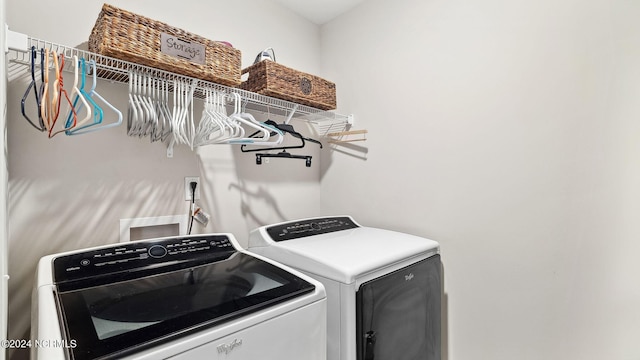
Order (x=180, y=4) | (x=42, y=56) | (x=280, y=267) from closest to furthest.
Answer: (x=42, y=56) < (x=280, y=267) < (x=180, y=4)

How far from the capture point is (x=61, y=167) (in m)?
1.28

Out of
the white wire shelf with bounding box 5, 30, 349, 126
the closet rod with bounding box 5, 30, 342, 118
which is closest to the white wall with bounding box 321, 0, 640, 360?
the white wire shelf with bounding box 5, 30, 349, 126

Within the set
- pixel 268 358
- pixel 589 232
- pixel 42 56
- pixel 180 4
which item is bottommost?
pixel 268 358

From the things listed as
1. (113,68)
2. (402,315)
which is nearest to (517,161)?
(402,315)

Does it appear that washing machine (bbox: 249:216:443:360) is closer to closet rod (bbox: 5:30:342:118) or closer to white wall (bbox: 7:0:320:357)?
white wall (bbox: 7:0:320:357)

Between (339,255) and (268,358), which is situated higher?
(339,255)

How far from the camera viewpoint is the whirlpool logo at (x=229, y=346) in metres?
0.79

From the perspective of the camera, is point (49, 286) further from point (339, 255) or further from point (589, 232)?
point (589, 232)

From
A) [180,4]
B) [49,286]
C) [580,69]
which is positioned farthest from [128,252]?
[580,69]

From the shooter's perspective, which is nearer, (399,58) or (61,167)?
(61,167)

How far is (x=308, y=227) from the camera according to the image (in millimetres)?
1738

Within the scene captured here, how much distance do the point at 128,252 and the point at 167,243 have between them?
0.48 feet

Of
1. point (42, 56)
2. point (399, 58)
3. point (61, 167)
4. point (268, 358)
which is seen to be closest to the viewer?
point (268, 358)

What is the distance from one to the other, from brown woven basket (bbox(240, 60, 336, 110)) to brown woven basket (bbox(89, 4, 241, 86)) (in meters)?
0.19
